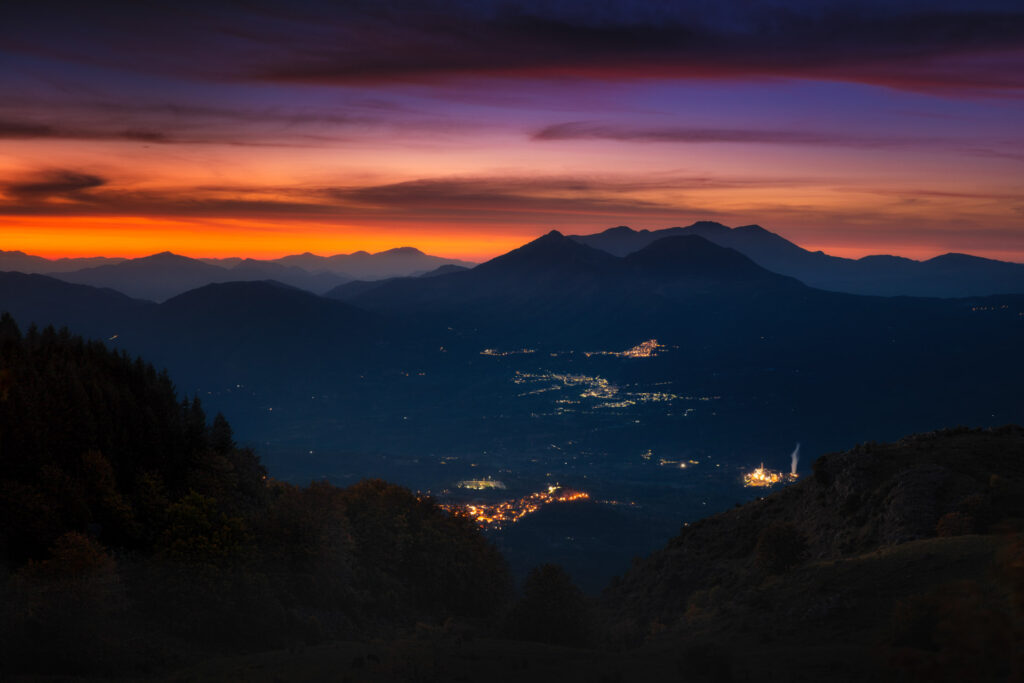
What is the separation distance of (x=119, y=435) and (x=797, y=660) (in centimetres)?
3720

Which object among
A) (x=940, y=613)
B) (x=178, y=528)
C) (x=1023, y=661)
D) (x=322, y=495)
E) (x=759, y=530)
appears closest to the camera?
(x=1023, y=661)

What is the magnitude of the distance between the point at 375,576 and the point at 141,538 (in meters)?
18.7

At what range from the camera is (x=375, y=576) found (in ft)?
162

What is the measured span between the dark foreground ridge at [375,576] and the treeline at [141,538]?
0.12 meters

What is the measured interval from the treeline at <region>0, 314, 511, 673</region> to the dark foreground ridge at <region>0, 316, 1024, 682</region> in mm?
118

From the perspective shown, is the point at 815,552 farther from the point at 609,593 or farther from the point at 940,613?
the point at 940,613

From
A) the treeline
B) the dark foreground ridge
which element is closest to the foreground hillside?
the dark foreground ridge

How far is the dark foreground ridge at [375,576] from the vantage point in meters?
25.5

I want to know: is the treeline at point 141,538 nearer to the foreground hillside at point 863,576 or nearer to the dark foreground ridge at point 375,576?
the dark foreground ridge at point 375,576

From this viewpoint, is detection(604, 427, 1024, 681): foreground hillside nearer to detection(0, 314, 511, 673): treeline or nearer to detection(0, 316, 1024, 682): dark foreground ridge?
detection(0, 316, 1024, 682): dark foreground ridge

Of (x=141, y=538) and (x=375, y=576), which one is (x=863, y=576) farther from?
(x=141, y=538)

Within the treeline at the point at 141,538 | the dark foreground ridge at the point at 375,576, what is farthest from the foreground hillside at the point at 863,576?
the treeline at the point at 141,538

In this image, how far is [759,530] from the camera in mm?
57844

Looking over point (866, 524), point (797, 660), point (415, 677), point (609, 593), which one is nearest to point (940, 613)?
point (797, 660)
